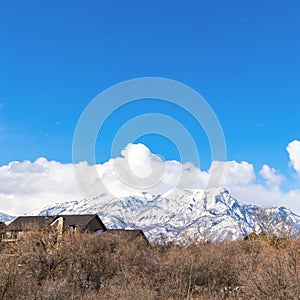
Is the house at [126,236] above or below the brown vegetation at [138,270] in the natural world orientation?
above

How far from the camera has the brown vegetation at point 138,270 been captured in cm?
1461

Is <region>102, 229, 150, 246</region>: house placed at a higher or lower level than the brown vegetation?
higher

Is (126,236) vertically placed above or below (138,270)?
above

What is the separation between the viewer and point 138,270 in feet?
80.9

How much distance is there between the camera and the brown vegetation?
1461 centimetres

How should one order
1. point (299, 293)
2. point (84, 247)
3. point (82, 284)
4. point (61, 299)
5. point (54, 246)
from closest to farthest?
1. point (299, 293)
2. point (61, 299)
3. point (82, 284)
4. point (54, 246)
5. point (84, 247)

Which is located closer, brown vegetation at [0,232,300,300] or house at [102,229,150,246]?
brown vegetation at [0,232,300,300]

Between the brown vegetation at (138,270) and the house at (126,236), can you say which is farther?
the house at (126,236)

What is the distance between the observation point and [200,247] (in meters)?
28.8

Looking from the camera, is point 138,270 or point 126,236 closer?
point 138,270

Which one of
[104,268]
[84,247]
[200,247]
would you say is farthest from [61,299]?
[200,247]

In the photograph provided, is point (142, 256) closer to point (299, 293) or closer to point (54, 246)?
point (54, 246)

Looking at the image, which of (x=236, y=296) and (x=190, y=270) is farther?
(x=190, y=270)

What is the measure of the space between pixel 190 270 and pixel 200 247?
575 centimetres
